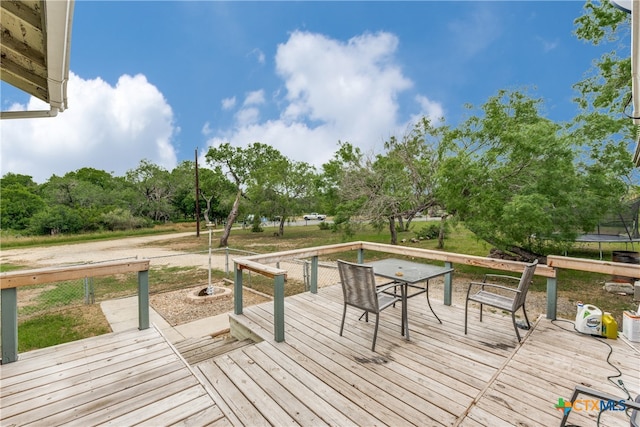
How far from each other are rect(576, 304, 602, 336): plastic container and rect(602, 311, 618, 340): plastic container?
30 mm

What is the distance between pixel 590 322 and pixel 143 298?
448cm

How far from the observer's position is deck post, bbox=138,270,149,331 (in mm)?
2723

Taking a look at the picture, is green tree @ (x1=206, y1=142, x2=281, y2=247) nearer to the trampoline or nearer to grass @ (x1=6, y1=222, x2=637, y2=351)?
grass @ (x1=6, y1=222, x2=637, y2=351)

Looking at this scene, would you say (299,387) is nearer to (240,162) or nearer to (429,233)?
(429,233)

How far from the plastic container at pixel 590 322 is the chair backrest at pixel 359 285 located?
2137mm

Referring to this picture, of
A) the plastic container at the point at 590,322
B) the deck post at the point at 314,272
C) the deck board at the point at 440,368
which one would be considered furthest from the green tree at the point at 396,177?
the deck board at the point at 440,368

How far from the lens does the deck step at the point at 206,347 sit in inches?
110

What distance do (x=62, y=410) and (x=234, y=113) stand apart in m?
18.3

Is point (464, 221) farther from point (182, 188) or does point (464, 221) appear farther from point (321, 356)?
point (182, 188)

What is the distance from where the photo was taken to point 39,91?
8.11 ft

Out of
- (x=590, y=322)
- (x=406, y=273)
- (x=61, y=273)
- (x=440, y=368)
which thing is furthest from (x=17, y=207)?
(x=590, y=322)

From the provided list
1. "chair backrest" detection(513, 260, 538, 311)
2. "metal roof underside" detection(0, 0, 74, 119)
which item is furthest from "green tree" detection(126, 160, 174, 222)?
"chair backrest" detection(513, 260, 538, 311)

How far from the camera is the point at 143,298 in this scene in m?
2.74

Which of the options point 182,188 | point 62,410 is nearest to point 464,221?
point 62,410
